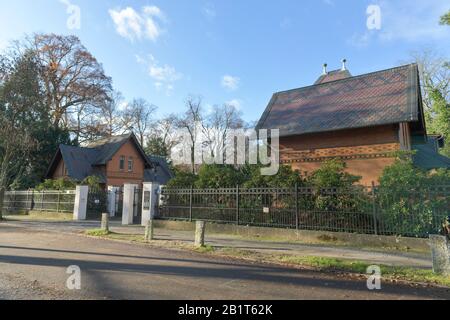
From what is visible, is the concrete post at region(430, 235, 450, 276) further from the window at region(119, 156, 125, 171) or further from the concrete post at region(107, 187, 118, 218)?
the window at region(119, 156, 125, 171)

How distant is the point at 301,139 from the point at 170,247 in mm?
11299

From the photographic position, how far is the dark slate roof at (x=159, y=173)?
41.7 metres

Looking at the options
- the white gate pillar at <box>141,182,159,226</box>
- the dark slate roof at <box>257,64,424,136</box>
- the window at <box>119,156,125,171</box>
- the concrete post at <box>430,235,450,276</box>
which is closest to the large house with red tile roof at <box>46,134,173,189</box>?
the window at <box>119,156,125,171</box>

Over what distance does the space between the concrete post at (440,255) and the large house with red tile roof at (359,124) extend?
349 inches

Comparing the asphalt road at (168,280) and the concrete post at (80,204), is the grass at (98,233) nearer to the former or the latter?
the asphalt road at (168,280)

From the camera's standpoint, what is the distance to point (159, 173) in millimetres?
44062

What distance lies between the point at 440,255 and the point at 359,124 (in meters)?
10.8

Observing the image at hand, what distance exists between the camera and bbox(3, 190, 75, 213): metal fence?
2327 cm

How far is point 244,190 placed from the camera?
14.3 metres

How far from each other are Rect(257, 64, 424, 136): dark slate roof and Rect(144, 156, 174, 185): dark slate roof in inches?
882

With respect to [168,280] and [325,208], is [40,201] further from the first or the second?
[168,280]

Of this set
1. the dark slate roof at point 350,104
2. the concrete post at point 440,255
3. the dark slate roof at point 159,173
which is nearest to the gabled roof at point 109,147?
the dark slate roof at point 159,173
